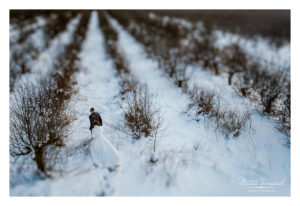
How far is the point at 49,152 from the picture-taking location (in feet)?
13.1

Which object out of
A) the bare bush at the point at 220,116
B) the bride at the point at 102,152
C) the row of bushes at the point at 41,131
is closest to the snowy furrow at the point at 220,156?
the bare bush at the point at 220,116

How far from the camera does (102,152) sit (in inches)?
157

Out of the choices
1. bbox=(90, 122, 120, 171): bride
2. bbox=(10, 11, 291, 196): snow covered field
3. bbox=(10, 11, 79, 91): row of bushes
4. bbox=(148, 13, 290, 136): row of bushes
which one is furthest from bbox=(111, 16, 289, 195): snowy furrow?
bbox=(10, 11, 79, 91): row of bushes

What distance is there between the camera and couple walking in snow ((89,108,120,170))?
3.85m

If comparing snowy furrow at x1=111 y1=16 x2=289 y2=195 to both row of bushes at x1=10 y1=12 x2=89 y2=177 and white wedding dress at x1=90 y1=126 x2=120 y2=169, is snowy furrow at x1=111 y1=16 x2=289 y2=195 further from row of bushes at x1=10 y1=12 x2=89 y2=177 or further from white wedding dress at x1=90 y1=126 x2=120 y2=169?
row of bushes at x1=10 y1=12 x2=89 y2=177

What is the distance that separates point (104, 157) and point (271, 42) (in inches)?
614

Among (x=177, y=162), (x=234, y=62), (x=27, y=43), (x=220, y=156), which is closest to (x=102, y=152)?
(x=177, y=162)

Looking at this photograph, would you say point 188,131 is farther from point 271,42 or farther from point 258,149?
point 271,42

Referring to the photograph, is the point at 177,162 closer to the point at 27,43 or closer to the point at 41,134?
the point at 41,134

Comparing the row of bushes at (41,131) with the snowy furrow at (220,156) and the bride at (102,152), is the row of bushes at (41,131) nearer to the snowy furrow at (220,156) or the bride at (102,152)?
the bride at (102,152)

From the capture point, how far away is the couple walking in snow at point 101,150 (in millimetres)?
3846

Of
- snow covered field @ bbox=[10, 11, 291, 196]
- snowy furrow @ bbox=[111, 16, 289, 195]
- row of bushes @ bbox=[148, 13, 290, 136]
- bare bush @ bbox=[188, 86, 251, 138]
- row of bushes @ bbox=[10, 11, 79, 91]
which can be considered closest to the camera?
snow covered field @ bbox=[10, 11, 291, 196]

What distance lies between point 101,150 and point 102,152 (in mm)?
65

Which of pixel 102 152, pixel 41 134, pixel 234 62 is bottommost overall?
pixel 102 152
